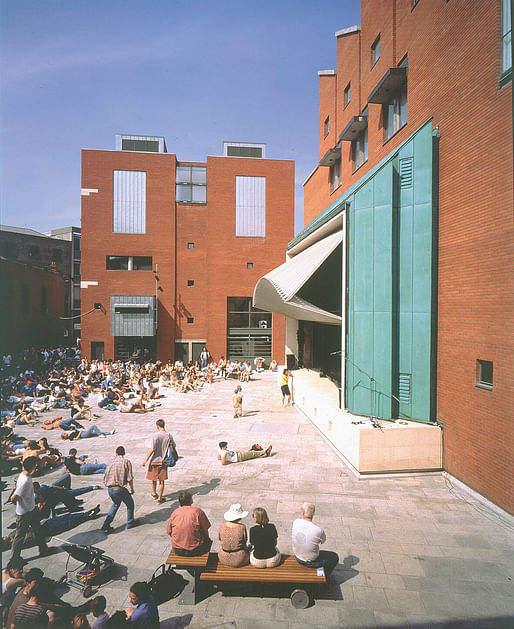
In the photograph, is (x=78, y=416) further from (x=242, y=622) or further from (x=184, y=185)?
(x=184, y=185)

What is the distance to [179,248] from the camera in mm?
30391

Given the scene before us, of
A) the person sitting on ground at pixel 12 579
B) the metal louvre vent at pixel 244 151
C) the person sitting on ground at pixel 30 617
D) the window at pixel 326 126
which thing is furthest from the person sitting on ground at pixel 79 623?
the metal louvre vent at pixel 244 151

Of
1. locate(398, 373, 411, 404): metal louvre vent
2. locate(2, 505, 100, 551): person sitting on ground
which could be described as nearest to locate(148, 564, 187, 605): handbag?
locate(2, 505, 100, 551): person sitting on ground

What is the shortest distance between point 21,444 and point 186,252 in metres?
21.3

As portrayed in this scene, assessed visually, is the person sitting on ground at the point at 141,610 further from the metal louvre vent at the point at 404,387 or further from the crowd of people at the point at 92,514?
the metal louvre vent at the point at 404,387

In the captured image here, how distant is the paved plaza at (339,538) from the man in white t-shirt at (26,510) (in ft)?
0.87

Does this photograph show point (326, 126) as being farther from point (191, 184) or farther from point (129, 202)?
point (129, 202)

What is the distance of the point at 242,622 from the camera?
4805 mm

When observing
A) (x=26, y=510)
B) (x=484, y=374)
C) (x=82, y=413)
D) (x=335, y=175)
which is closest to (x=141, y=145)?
(x=335, y=175)

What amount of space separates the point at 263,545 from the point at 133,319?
25277 millimetres

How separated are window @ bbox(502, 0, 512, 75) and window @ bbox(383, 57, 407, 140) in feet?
19.0

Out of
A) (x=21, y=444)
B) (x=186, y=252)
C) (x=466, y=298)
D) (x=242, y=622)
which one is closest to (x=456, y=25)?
(x=466, y=298)

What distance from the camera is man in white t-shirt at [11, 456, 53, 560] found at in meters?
6.08

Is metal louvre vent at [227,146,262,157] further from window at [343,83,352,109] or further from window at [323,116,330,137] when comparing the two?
window at [343,83,352,109]
